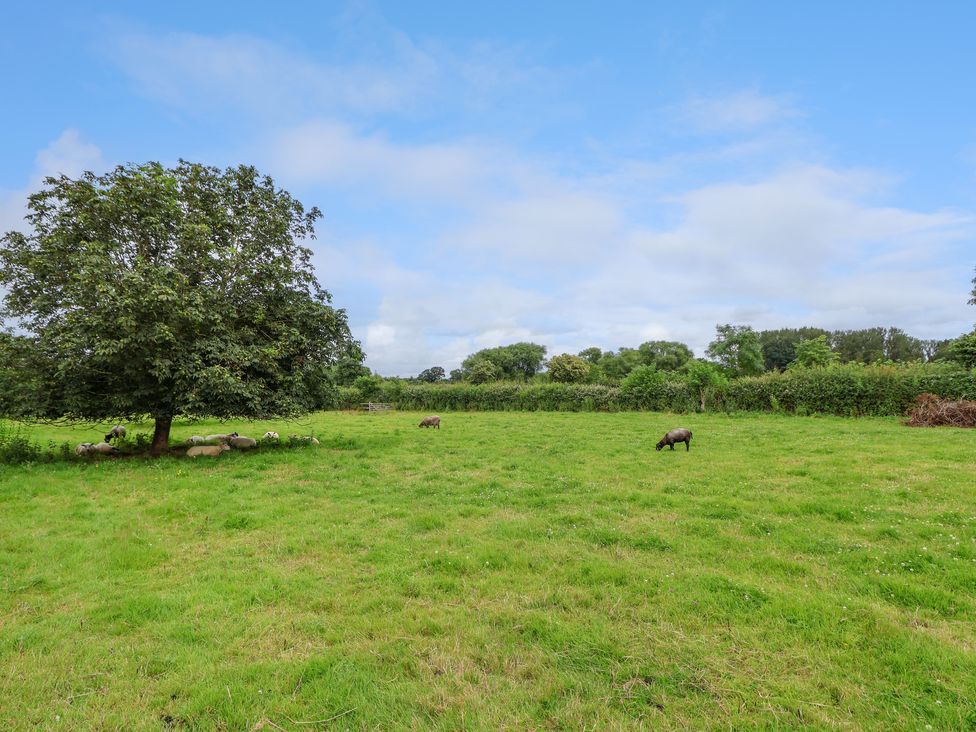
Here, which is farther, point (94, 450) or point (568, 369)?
point (568, 369)

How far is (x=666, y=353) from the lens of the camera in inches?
3282

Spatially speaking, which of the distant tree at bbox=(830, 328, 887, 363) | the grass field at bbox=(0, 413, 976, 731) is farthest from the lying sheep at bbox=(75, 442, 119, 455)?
the distant tree at bbox=(830, 328, 887, 363)

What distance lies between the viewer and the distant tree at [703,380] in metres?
29.1

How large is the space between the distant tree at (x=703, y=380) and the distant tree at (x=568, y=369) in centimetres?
3719

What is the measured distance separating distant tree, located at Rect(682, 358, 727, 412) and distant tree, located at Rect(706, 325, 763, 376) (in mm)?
28662

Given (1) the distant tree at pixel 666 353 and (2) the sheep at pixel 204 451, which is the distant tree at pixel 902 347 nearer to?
(1) the distant tree at pixel 666 353

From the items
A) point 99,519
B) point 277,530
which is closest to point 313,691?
point 277,530

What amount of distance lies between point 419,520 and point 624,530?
11.4ft

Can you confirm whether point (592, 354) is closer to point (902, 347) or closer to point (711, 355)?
point (711, 355)

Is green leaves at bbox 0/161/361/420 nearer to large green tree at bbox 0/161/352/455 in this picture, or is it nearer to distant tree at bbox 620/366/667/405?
large green tree at bbox 0/161/352/455

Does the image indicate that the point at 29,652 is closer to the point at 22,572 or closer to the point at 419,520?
the point at 22,572

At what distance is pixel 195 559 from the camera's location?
6.36 meters

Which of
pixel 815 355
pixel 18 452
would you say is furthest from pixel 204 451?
pixel 815 355

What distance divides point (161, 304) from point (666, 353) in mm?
83164
